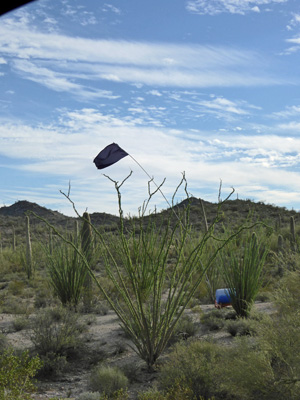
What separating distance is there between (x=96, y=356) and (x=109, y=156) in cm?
364

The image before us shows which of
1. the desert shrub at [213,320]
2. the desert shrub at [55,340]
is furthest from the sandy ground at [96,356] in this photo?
the desert shrub at [55,340]

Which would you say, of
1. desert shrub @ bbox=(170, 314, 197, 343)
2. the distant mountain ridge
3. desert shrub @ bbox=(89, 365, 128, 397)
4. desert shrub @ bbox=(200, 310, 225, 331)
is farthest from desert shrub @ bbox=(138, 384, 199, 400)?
the distant mountain ridge

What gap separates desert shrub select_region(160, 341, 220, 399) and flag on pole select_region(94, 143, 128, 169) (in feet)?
10.1

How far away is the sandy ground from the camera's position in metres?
7.63

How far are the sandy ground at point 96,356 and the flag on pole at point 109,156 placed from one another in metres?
3.00

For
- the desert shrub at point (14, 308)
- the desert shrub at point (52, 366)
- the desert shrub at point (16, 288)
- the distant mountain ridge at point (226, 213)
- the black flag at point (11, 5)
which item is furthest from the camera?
the distant mountain ridge at point (226, 213)

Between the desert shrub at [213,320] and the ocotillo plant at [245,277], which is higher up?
the ocotillo plant at [245,277]

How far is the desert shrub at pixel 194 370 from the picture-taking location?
647cm

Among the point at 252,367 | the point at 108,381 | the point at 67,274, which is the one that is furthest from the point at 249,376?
the point at 67,274

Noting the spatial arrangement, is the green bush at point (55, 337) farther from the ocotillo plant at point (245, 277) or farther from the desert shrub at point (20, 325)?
the ocotillo plant at point (245, 277)

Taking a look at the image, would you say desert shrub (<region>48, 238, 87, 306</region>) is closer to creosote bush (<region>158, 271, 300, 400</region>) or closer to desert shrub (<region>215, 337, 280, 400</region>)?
creosote bush (<region>158, 271, 300, 400</region>)

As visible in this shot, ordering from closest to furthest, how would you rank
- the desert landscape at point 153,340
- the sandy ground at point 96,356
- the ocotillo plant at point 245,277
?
the desert landscape at point 153,340 < the sandy ground at point 96,356 < the ocotillo plant at point 245,277

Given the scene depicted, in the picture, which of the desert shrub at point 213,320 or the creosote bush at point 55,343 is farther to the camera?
the desert shrub at point 213,320

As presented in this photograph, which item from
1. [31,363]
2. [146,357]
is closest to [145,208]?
[146,357]
